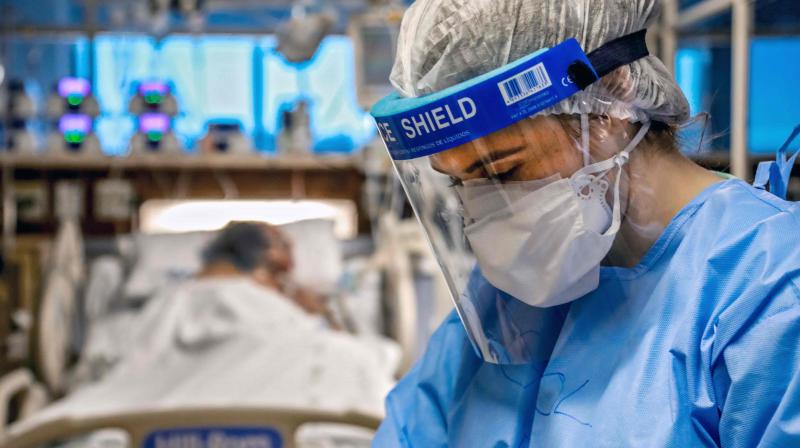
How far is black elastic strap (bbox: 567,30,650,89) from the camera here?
0.78 m

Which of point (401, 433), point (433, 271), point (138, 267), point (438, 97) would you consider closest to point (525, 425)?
point (401, 433)

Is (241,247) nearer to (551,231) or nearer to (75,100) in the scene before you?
(75,100)

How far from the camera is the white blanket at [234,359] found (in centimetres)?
237

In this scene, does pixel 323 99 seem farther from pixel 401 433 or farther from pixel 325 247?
pixel 401 433

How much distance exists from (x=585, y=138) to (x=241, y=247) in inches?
87.5

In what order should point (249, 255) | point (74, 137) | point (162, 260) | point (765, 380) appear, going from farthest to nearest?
point (74, 137)
point (162, 260)
point (249, 255)
point (765, 380)

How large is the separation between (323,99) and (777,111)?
3581mm

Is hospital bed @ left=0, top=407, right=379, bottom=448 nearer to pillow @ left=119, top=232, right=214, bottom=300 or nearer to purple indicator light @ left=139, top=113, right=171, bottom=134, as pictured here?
pillow @ left=119, top=232, right=214, bottom=300

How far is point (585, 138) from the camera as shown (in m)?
0.83

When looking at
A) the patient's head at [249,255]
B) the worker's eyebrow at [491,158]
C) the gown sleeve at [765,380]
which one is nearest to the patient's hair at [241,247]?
the patient's head at [249,255]

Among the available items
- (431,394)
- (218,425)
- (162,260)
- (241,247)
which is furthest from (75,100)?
(431,394)

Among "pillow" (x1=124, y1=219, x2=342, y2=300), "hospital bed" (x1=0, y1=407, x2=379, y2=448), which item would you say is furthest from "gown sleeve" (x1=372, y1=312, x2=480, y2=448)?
"pillow" (x1=124, y1=219, x2=342, y2=300)

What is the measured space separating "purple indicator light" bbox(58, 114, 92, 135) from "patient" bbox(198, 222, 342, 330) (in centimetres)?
93

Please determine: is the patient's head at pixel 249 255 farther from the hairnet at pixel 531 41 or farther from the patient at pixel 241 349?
the hairnet at pixel 531 41
